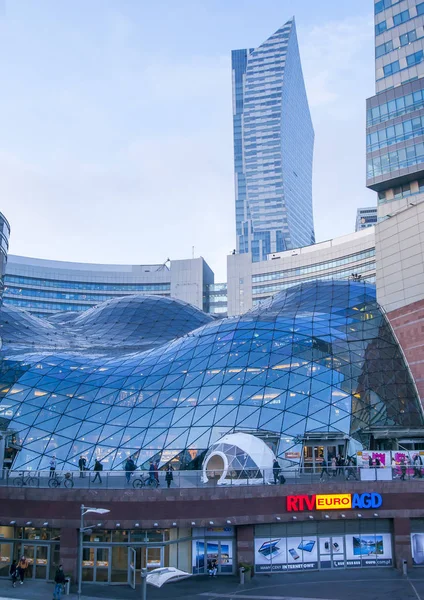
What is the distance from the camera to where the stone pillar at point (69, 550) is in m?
30.9

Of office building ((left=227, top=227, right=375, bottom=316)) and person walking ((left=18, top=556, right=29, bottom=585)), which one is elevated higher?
office building ((left=227, top=227, right=375, bottom=316))

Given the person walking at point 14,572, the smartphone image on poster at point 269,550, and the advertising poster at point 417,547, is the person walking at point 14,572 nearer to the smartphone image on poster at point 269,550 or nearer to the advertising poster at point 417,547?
the smartphone image on poster at point 269,550

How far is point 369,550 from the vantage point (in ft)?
111

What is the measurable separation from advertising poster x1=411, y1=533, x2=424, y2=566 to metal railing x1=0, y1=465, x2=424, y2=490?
11.0 ft

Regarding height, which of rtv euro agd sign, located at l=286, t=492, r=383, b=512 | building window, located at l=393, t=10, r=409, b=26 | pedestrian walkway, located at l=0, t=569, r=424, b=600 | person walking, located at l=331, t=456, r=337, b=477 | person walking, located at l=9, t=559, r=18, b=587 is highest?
building window, located at l=393, t=10, r=409, b=26

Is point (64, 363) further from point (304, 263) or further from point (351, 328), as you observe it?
point (304, 263)

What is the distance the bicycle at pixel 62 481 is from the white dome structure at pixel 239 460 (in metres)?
7.60

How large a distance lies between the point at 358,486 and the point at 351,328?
62.3 feet

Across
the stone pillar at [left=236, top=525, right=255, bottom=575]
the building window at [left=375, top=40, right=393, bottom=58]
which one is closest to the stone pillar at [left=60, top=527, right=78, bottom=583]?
the stone pillar at [left=236, top=525, right=255, bottom=575]

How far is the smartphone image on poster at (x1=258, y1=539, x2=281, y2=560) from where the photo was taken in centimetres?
3284

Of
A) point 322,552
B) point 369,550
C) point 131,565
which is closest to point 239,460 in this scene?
point 322,552

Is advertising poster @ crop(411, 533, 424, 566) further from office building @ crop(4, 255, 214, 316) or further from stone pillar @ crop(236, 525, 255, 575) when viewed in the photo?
office building @ crop(4, 255, 214, 316)

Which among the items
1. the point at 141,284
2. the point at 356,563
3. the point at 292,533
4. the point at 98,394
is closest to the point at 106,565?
the point at 292,533

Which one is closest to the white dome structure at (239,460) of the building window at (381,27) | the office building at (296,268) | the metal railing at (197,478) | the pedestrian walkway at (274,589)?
the metal railing at (197,478)
